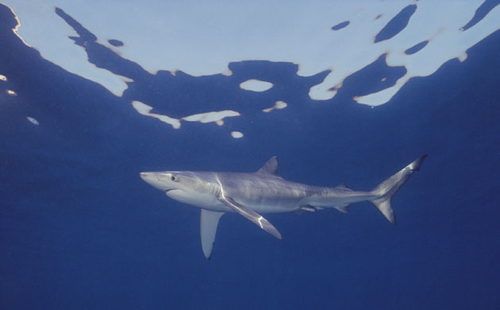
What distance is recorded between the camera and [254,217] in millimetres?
5781

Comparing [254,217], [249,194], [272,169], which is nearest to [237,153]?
[272,169]

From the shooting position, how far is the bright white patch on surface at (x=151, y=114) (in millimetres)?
12178

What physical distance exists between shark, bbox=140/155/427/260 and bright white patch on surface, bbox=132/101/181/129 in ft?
19.6

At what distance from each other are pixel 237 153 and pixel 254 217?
9994mm

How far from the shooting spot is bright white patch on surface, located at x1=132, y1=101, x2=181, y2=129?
1218cm

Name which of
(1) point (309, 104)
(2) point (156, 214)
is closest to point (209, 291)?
(2) point (156, 214)

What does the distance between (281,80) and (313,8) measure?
303 cm

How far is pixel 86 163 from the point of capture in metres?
16.7

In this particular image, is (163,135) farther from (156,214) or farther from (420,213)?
(420,213)

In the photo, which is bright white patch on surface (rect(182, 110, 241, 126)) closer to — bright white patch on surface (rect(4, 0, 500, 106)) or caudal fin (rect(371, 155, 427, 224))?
bright white patch on surface (rect(4, 0, 500, 106))

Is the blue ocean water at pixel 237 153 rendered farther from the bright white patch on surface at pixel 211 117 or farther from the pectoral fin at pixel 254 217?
the pectoral fin at pixel 254 217

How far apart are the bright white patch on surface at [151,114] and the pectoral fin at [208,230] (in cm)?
610

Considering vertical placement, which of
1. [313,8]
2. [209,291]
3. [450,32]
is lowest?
[209,291]

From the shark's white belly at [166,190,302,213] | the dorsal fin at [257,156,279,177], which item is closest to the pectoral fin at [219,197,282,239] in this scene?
the shark's white belly at [166,190,302,213]
